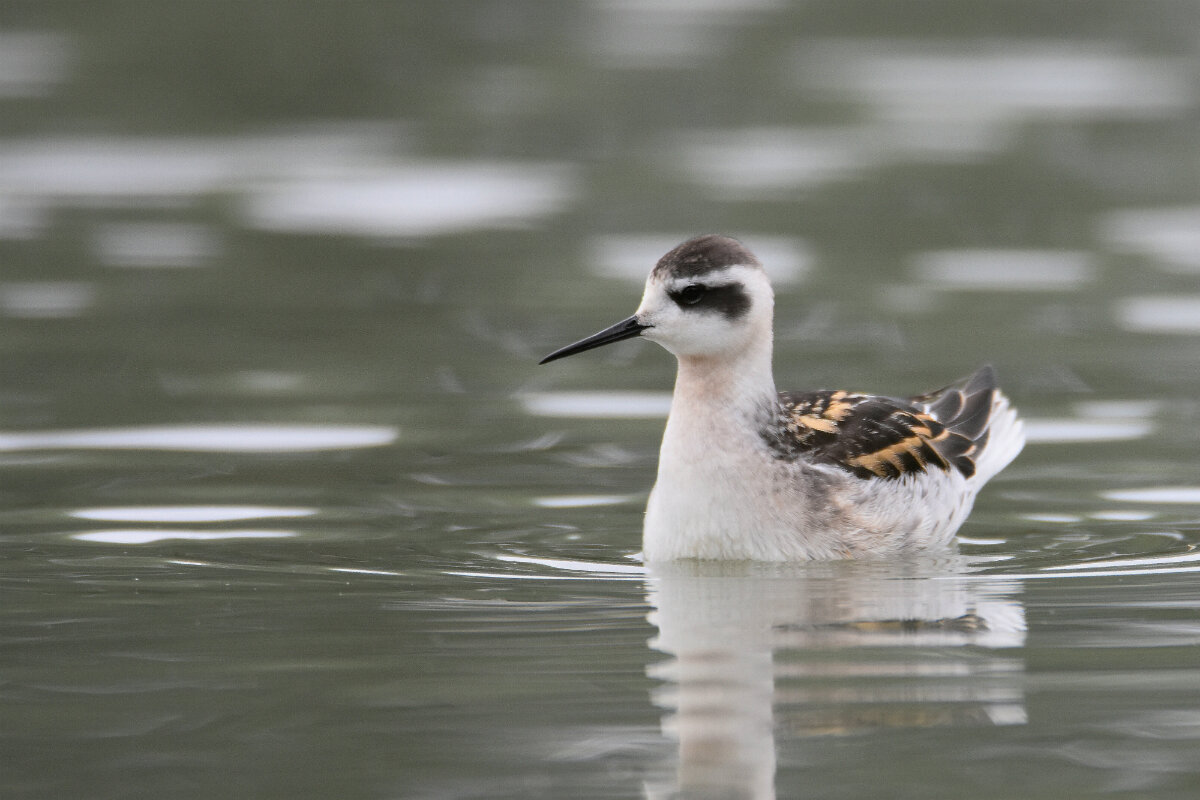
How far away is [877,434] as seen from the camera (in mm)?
11125

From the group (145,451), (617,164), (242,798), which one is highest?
(617,164)

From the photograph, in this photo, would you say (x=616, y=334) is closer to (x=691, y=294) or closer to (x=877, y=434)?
(x=691, y=294)

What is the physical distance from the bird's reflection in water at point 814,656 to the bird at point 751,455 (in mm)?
171

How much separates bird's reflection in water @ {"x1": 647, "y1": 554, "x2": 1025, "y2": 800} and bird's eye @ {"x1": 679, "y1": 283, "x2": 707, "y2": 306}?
122 cm

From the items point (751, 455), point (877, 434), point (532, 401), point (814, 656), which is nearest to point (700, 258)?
point (751, 455)

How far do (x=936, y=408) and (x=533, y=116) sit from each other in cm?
1251

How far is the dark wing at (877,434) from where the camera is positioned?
10875 millimetres

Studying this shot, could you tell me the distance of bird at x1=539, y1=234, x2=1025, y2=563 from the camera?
407 inches

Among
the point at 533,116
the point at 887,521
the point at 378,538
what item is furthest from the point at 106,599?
the point at 533,116

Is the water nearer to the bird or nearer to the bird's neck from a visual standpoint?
the bird

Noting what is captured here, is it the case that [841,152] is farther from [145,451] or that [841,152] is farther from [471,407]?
[145,451]

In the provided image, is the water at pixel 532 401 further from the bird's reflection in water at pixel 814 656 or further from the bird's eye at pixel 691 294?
the bird's eye at pixel 691 294

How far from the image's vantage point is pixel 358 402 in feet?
44.2

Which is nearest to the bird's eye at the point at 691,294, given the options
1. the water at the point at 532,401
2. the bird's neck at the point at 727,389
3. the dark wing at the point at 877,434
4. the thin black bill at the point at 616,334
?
the thin black bill at the point at 616,334
